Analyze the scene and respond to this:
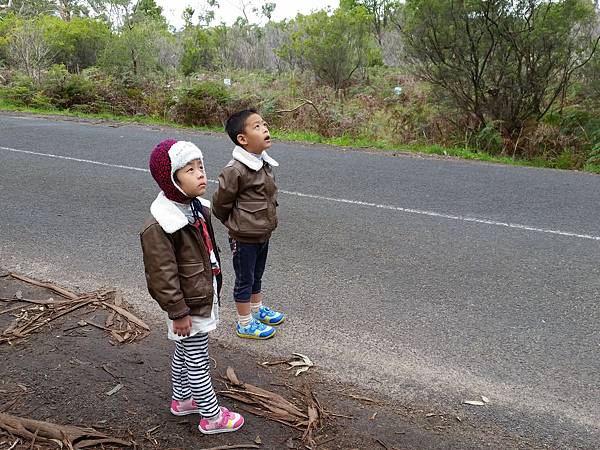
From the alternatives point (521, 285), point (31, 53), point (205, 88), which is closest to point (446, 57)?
point (205, 88)

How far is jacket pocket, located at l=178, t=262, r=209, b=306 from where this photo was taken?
293 centimetres

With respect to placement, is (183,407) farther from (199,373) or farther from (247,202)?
(247,202)

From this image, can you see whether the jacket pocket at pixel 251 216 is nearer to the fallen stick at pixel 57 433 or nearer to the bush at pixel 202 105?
the fallen stick at pixel 57 433

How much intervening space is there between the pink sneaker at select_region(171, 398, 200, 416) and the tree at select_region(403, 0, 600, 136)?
10939mm

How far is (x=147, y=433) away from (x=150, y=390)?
436 mm

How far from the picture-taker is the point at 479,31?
1209 centimetres

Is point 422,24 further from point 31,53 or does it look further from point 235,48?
point 235,48

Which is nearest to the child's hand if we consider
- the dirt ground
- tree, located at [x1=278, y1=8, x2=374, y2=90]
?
the dirt ground

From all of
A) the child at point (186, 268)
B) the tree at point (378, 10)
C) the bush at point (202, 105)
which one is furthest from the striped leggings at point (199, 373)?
the tree at point (378, 10)

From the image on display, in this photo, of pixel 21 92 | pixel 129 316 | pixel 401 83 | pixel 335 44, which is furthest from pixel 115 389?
pixel 21 92

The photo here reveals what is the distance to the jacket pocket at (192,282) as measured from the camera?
9.60 ft

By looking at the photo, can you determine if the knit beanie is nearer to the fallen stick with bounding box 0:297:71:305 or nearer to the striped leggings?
the striped leggings

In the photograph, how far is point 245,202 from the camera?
4.02 m

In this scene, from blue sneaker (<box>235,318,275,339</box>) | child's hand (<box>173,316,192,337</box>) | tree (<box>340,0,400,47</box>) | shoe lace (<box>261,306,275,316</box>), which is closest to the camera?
child's hand (<box>173,316,192,337</box>)
